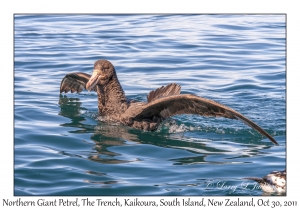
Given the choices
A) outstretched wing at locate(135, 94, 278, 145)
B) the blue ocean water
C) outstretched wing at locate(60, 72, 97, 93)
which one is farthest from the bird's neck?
outstretched wing at locate(60, 72, 97, 93)

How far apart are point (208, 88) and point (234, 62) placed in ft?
6.86

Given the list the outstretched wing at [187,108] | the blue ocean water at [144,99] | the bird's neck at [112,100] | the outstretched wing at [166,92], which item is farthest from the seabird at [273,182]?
the bird's neck at [112,100]

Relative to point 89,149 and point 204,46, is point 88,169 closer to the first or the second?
point 89,149

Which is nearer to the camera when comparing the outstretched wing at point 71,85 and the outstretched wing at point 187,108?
the outstretched wing at point 187,108

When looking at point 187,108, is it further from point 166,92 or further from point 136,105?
point 136,105

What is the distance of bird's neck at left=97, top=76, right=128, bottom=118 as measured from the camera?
10.6 metres

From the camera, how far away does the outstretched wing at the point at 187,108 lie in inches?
363

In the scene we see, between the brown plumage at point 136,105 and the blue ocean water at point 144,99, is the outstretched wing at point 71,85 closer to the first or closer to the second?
the blue ocean water at point 144,99

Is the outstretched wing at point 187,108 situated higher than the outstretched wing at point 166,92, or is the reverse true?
the outstretched wing at point 166,92

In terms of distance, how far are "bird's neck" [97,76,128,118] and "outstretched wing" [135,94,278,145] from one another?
38 cm

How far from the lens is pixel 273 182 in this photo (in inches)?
303

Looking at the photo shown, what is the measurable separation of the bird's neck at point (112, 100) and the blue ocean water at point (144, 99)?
23 cm

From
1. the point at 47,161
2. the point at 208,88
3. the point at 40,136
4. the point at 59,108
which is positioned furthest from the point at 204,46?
the point at 47,161

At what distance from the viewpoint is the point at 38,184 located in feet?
26.1
